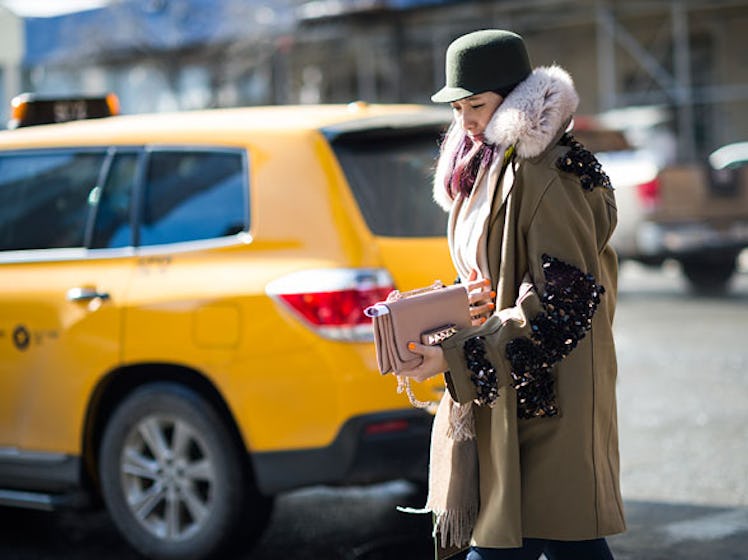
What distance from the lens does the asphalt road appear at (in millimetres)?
5312

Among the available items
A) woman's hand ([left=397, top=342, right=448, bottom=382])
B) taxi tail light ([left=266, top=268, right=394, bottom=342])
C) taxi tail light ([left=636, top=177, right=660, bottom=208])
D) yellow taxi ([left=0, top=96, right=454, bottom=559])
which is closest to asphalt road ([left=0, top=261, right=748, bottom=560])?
yellow taxi ([left=0, top=96, right=454, bottom=559])

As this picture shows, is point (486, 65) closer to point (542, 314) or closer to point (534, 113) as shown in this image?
point (534, 113)

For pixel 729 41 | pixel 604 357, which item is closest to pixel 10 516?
pixel 604 357

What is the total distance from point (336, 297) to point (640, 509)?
1993 millimetres

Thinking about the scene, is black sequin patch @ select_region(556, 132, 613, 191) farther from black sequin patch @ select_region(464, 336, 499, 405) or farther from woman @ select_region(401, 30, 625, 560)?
black sequin patch @ select_region(464, 336, 499, 405)

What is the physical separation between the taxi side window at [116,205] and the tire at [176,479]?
0.65m

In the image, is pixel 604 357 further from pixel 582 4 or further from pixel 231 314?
pixel 582 4

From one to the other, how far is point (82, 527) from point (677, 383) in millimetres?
4667

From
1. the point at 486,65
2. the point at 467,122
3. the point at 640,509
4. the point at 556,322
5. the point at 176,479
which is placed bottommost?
the point at 640,509

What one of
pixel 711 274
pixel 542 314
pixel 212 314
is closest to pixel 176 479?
pixel 212 314

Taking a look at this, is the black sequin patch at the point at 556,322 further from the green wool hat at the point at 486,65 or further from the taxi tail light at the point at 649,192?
the taxi tail light at the point at 649,192

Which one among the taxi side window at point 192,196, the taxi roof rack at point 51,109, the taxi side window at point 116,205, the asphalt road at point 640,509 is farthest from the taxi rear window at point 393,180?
the taxi roof rack at point 51,109

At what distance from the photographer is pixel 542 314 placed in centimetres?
300

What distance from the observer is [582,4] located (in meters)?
26.1
